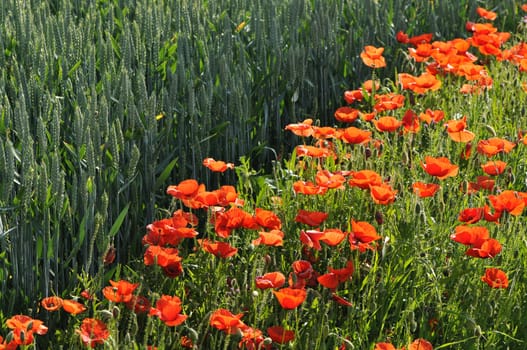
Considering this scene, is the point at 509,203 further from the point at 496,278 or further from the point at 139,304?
the point at 139,304

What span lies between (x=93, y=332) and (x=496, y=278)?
→ 0.96 m

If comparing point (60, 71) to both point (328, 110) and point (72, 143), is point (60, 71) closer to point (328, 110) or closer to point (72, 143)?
point (72, 143)

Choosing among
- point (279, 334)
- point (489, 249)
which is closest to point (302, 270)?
point (279, 334)

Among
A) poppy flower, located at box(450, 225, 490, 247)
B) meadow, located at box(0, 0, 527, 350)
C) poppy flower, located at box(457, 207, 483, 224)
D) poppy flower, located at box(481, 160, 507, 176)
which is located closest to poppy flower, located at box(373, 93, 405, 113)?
meadow, located at box(0, 0, 527, 350)

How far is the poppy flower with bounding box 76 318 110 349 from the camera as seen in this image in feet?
6.52

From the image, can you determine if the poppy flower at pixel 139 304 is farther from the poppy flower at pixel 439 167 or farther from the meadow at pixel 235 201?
the poppy flower at pixel 439 167

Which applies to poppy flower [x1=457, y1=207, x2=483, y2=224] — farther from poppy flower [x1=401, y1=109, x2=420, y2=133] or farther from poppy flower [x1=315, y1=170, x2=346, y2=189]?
poppy flower [x1=401, y1=109, x2=420, y2=133]

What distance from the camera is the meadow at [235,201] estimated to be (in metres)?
2.24

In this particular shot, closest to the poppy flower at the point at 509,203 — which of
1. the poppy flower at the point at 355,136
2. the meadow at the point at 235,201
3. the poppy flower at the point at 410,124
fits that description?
the meadow at the point at 235,201

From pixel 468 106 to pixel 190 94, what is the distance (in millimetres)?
1343

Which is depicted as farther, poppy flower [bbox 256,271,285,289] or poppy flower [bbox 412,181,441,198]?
poppy flower [bbox 412,181,441,198]

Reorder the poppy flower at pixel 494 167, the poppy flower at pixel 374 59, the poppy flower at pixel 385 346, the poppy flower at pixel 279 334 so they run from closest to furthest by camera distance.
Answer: the poppy flower at pixel 385 346, the poppy flower at pixel 279 334, the poppy flower at pixel 494 167, the poppy flower at pixel 374 59

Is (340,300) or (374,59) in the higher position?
(374,59)

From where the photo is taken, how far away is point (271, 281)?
83.7 inches
